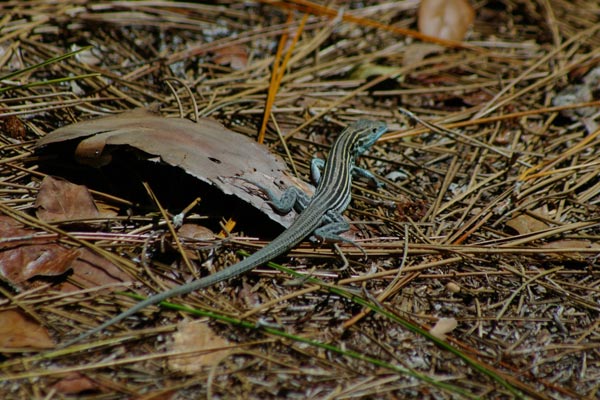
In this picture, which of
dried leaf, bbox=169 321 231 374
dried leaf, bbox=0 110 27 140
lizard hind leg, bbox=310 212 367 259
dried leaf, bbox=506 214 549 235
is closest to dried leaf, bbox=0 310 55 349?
dried leaf, bbox=169 321 231 374

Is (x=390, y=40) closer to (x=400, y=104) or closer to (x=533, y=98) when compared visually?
(x=400, y=104)

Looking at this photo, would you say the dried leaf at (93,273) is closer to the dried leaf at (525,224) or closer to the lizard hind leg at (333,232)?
the lizard hind leg at (333,232)

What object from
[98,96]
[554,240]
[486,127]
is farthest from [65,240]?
[486,127]

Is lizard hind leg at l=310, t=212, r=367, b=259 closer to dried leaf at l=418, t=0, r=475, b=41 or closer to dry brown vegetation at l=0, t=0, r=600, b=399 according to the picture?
dry brown vegetation at l=0, t=0, r=600, b=399

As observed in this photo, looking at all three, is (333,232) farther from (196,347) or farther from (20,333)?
(20,333)

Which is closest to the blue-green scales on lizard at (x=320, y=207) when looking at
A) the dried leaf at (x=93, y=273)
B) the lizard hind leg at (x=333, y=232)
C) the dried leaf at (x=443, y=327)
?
the lizard hind leg at (x=333, y=232)
